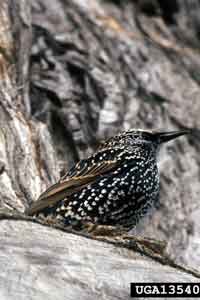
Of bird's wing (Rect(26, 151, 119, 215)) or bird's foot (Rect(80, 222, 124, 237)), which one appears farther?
bird's wing (Rect(26, 151, 119, 215))

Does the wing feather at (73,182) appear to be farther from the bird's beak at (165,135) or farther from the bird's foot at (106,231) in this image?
the bird's beak at (165,135)

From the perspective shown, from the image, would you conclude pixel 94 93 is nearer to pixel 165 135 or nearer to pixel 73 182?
pixel 165 135

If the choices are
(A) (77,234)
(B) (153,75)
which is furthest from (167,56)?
(A) (77,234)

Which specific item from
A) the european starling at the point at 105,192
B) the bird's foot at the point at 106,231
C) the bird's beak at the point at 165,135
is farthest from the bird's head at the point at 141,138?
the bird's foot at the point at 106,231

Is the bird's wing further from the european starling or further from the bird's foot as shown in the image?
the bird's foot

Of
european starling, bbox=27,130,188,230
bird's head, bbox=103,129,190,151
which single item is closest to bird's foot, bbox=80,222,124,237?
european starling, bbox=27,130,188,230

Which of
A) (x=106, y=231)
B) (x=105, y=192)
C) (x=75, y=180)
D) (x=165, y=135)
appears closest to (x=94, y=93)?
(x=165, y=135)
